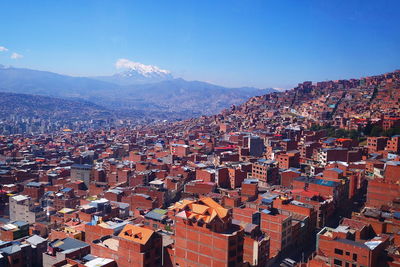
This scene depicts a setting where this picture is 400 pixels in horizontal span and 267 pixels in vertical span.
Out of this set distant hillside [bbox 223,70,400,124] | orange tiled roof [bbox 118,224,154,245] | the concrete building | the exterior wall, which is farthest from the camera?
distant hillside [bbox 223,70,400,124]

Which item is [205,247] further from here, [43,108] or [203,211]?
[43,108]

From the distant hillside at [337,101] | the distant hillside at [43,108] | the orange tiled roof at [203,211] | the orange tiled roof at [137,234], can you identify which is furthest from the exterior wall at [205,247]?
the distant hillside at [43,108]

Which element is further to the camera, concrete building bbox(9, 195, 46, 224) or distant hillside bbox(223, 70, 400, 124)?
distant hillside bbox(223, 70, 400, 124)

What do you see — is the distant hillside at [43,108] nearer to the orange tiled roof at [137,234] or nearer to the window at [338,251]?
the orange tiled roof at [137,234]

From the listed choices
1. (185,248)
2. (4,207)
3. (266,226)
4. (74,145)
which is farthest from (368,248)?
(74,145)

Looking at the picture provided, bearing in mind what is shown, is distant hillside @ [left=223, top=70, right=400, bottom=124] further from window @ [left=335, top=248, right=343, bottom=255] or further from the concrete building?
the concrete building

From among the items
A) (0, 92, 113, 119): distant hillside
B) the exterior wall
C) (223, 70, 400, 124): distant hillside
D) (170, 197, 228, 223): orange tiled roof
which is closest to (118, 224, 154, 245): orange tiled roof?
the exterior wall

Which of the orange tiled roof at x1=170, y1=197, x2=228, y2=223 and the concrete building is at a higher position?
the orange tiled roof at x1=170, y1=197, x2=228, y2=223

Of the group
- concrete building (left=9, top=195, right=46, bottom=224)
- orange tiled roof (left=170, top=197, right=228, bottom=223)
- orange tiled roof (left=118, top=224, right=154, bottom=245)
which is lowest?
concrete building (left=9, top=195, right=46, bottom=224)

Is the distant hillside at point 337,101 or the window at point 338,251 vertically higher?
the distant hillside at point 337,101

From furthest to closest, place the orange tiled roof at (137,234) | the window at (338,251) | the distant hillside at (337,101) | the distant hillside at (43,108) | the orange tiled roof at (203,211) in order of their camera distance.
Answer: the distant hillside at (43,108)
the distant hillside at (337,101)
the orange tiled roof at (137,234)
the window at (338,251)
the orange tiled roof at (203,211)
